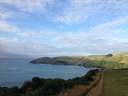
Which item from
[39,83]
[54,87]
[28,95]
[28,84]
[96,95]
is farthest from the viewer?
[39,83]

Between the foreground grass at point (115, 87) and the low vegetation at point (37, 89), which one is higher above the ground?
the low vegetation at point (37, 89)

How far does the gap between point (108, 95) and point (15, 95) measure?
14728mm

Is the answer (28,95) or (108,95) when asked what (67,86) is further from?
(28,95)

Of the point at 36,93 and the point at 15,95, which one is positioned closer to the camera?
the point at 36,93

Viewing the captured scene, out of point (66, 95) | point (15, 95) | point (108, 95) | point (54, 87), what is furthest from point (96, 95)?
point (15, 95)

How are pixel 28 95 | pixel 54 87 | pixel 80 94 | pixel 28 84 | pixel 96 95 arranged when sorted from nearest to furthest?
pixel 28 95
pixel 96 95
pixel 80 94
pixel 54 87
pixel 28 84

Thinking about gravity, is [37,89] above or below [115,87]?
above

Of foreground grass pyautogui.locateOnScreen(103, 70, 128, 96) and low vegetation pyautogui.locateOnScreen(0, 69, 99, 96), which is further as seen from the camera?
foreground grass pyautogui.locateOnScreen(103, 70, 128, 96)

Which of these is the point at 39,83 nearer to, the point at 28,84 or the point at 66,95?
the point at 28,84

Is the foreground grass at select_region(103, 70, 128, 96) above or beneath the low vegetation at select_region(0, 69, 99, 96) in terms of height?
beneath

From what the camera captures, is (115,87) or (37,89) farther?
(115,87)

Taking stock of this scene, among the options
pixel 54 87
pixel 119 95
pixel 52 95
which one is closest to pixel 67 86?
pixel 54 87

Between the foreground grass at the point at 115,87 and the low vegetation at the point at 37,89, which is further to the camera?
the foreground grass at the point at 115,87

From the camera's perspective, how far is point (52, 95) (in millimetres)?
34000
